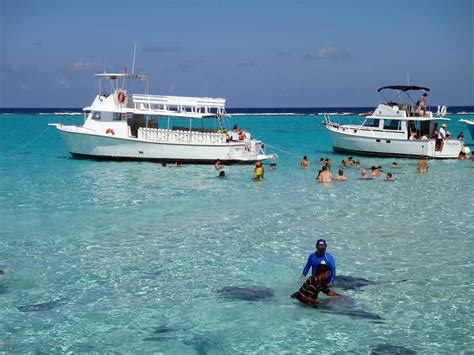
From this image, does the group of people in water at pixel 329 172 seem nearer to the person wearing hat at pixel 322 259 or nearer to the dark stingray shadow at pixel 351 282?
the dark stingray shadow at pixel 351 282

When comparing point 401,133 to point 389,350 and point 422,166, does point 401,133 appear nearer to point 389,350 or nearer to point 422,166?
point 422,166

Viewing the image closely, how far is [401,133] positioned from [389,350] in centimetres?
2859

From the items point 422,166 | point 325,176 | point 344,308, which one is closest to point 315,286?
point 344,308

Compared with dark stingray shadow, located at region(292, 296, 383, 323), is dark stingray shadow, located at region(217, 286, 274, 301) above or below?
below

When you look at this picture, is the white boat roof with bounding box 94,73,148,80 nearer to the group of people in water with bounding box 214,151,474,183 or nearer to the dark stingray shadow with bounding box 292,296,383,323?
the group of people in water with bounding box 214,151,474,183

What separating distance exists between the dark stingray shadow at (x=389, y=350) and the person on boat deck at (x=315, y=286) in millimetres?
1865

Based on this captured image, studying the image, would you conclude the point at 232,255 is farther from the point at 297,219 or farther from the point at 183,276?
the point at 297,219

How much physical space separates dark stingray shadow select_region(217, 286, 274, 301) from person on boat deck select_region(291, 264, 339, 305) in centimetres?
70

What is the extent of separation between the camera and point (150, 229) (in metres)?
16.6

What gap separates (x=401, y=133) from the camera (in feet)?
117

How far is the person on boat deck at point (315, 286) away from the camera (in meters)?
10.6

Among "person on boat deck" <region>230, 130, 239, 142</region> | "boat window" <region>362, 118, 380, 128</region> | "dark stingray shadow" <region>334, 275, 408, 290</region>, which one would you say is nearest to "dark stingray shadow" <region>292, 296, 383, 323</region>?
"dark stingray shadow" <region>334, 275, 408, 290</region>

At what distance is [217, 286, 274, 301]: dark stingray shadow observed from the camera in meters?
10.9

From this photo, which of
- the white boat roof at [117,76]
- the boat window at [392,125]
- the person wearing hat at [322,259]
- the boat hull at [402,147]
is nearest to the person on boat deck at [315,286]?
the person wearing hat at [322,259]
